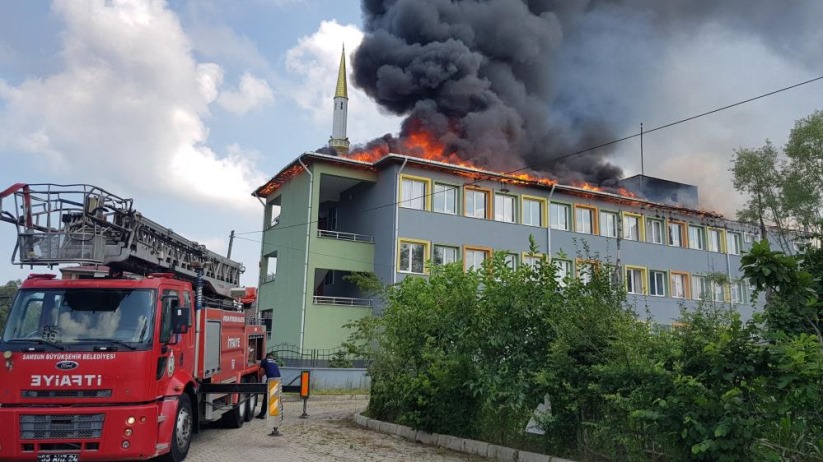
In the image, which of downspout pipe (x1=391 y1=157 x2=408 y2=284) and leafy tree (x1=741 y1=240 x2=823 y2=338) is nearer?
leafy tree (x1=741 y1=240 x2=823 y2=338)

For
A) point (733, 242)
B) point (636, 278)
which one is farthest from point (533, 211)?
point (733, 242)

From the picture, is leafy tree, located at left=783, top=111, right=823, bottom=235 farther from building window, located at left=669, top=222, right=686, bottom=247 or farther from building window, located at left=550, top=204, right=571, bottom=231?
building window, located at left=550, top=204, right=571, bottom=231

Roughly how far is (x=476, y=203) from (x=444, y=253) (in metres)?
3.32

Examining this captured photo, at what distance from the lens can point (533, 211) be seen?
33.2m

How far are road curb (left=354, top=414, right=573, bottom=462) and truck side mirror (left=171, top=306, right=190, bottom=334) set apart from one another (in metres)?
4.88

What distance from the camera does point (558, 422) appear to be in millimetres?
8930

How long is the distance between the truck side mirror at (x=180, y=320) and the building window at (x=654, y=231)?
32.5 m

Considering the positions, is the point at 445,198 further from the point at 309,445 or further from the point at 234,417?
the point at 309,445

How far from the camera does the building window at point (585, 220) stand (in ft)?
113

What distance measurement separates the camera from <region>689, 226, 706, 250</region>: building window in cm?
3925

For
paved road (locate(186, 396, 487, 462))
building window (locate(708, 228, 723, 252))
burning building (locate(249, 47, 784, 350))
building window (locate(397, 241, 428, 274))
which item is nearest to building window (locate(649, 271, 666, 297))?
burning building (locate(249, 47, 784, 350))

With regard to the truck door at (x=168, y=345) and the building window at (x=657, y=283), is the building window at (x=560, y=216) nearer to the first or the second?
the building window at (x=657, y=283)

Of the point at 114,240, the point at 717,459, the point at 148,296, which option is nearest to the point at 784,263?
the point at 717,459

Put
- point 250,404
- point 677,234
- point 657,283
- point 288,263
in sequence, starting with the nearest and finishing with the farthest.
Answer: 1. point 250,404
2. point 288,263
3. point 657,283
4. point 677,234
